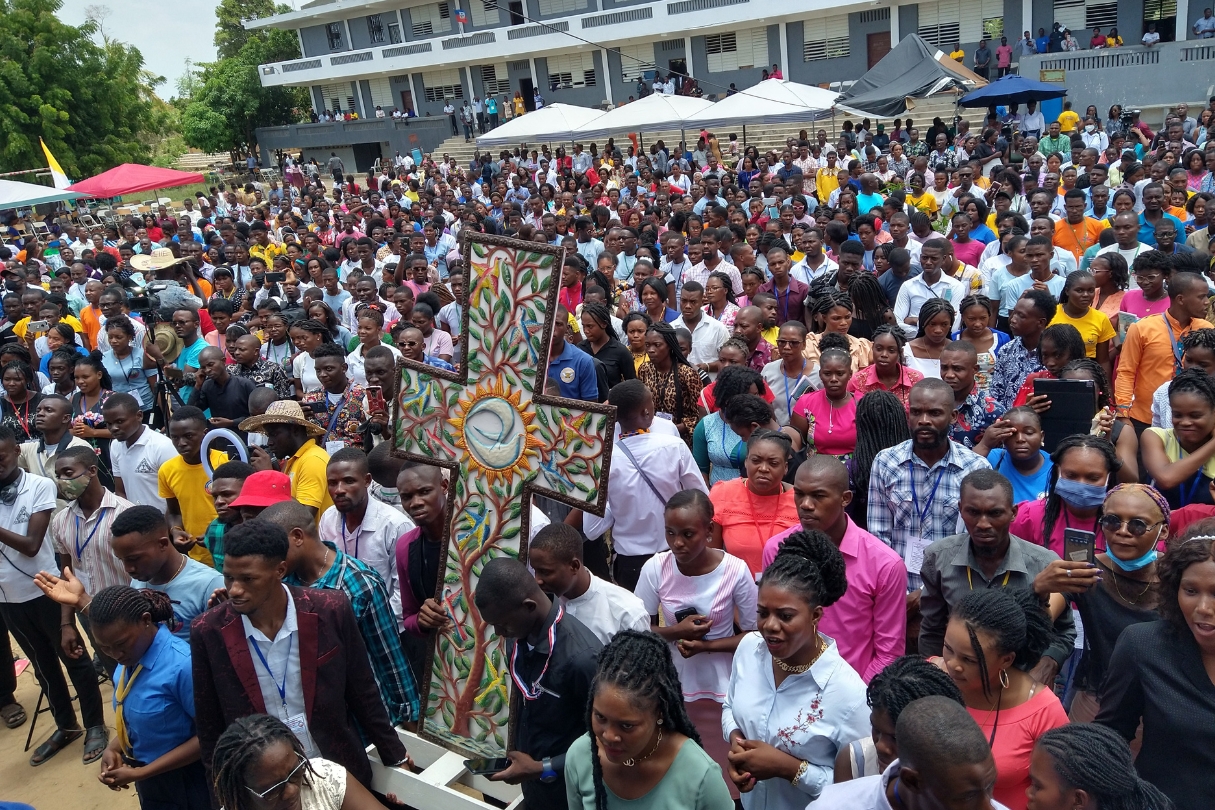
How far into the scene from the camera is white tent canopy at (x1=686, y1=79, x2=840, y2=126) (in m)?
17.7

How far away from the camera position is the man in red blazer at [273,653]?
338cm

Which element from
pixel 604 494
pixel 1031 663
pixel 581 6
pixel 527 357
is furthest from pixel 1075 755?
pixel 581 6

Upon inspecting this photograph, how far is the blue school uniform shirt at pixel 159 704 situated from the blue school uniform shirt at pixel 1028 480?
141 inches

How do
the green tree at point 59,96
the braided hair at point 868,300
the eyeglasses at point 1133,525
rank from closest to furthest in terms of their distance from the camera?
the eyeglasses at point 1133,525, the braided hair at point 868,300, the green tree at point 59,96

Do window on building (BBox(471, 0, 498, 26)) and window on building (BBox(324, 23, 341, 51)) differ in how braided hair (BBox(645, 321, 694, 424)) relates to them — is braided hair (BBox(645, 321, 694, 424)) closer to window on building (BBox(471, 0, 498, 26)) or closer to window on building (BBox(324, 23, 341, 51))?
window on building (BBox(471, 0, 498, 26))

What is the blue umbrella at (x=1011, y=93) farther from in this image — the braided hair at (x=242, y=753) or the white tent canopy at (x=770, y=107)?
the braided hair at (x=242, y=753)

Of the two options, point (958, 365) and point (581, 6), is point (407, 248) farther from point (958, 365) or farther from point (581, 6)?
point (581, 6)

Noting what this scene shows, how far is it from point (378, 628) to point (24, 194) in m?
22.4

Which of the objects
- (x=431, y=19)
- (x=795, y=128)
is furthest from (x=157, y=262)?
(x=431, y=19)

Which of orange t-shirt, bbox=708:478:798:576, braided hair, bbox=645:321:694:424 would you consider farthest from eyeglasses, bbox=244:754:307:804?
braided hair, bbox=645:321:694:424

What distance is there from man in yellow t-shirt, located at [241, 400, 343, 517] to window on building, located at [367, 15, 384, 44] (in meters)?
42.4

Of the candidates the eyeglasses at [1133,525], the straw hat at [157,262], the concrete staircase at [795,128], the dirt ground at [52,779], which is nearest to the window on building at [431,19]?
the concrete staircase at [795,128]

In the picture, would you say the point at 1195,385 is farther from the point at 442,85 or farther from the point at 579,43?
the point at 442,85

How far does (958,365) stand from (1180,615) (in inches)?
93.6
